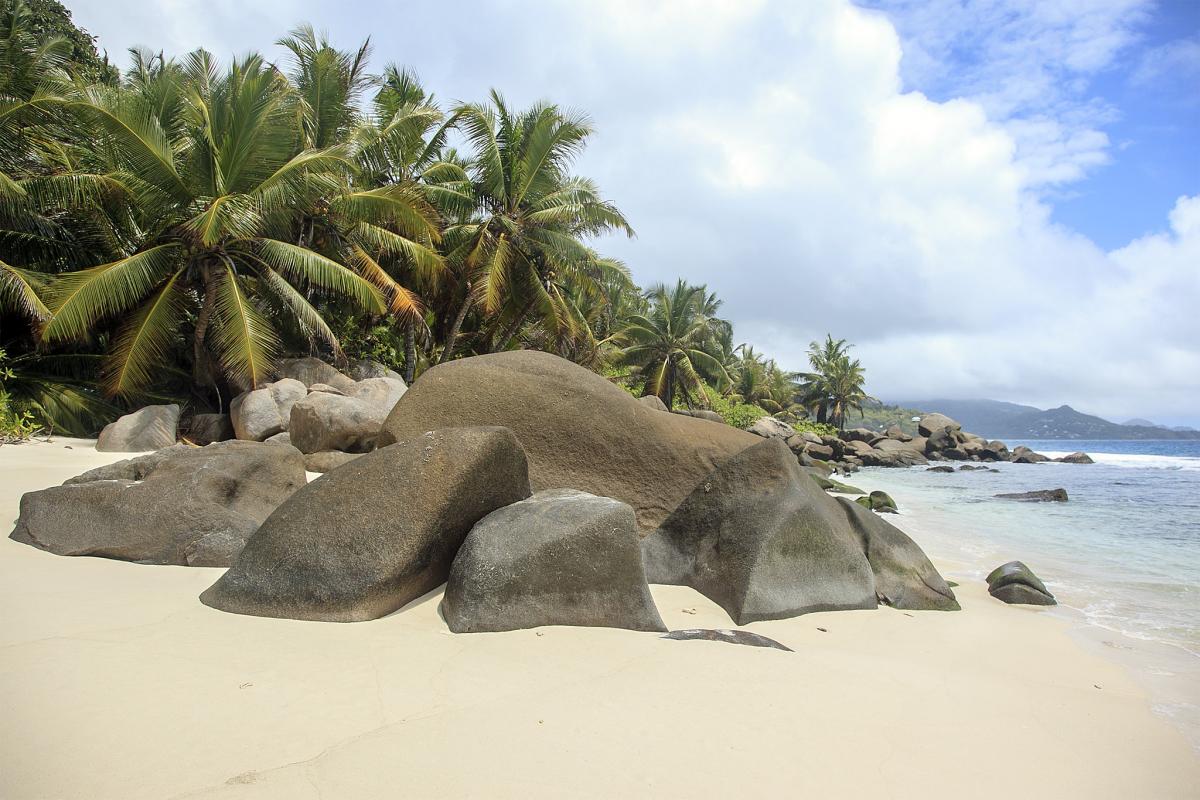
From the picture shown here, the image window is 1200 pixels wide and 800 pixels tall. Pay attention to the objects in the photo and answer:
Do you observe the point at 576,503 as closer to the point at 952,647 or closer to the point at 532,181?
the point at 952,647

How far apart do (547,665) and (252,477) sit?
3.35 meters

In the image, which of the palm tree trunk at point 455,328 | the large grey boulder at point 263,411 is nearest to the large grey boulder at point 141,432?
the large grey boulder at point 263,411

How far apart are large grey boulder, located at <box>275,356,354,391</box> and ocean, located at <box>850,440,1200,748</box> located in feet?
38.5

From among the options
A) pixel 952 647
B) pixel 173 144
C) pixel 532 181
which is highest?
pixel 532 181

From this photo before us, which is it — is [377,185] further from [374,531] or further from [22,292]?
[374,531]

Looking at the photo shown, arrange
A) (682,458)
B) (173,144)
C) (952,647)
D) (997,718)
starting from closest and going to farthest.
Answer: (997,718) < (952,647) < (682,458) < (173,144)

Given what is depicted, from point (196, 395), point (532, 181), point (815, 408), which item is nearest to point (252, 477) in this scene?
point (196, 395)

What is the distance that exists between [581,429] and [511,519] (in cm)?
184

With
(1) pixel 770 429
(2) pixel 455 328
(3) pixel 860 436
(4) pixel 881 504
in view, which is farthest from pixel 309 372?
(3) pixel 860 436

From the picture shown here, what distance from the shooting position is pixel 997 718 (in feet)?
10.6

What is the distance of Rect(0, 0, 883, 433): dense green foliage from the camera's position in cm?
1218

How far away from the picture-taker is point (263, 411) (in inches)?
460

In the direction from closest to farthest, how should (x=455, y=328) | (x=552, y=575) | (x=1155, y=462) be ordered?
(x=552, y=575) < (x=455, y=328) < (x=1155, y=462)

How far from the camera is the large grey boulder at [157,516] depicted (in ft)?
14.9
